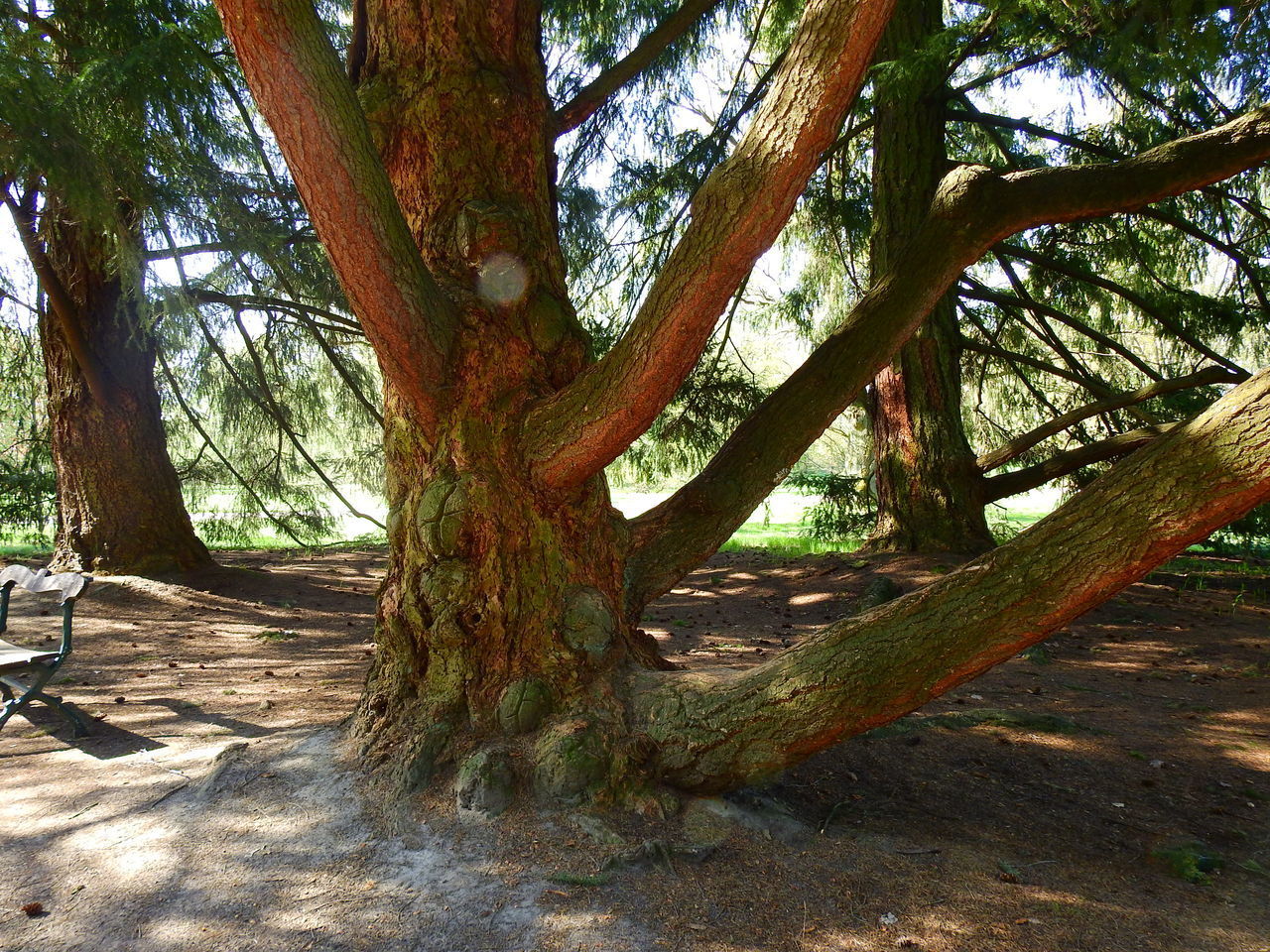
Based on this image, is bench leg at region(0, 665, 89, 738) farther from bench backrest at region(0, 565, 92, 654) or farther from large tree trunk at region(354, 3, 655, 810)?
large tree trunk at region(354, 3, 655, 810)

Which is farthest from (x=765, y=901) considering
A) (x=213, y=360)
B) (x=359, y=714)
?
(x=213, y=360)

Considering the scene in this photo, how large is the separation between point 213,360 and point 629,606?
727 centimetres

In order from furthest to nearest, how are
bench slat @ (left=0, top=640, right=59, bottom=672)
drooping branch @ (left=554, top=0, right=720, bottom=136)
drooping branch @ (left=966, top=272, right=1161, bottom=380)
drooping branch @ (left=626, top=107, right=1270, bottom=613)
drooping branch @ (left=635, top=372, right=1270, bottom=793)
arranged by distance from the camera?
drooping branch @ (left=966, top=272, right=1161, bottom=380) < drooping branch @ (left=554, top=0, right=720, bottom=136) < bench slat @ (left=0, top=640, right=59, bottom=672) < drooping branch @ (left=626, top=107, right=1270, bottom=613) < drooping branch @ (left=635, top=372, right=1270, bottom=793)

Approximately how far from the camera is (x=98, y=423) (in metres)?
7.63

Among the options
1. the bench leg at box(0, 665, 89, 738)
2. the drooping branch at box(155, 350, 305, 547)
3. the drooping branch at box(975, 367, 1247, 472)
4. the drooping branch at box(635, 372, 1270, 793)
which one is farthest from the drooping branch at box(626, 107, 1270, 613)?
the drooping branch at box(155, 350, 305, 547)

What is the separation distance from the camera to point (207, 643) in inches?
242

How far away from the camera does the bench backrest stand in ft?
13.7

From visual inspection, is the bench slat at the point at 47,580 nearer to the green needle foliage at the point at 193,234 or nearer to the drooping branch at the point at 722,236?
the green needle foliage at the point at 193,234

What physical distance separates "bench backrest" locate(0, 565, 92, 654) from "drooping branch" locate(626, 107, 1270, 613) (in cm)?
273

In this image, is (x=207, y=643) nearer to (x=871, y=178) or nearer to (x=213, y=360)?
(x=213, y=360)

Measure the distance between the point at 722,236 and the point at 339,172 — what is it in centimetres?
118

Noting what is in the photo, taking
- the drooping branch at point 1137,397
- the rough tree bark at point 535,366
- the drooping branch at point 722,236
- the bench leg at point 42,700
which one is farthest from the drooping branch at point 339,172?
the drooping branch at point 1137,397

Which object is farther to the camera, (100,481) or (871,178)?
(871,178)

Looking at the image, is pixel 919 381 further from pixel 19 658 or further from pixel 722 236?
pixel 19 658
